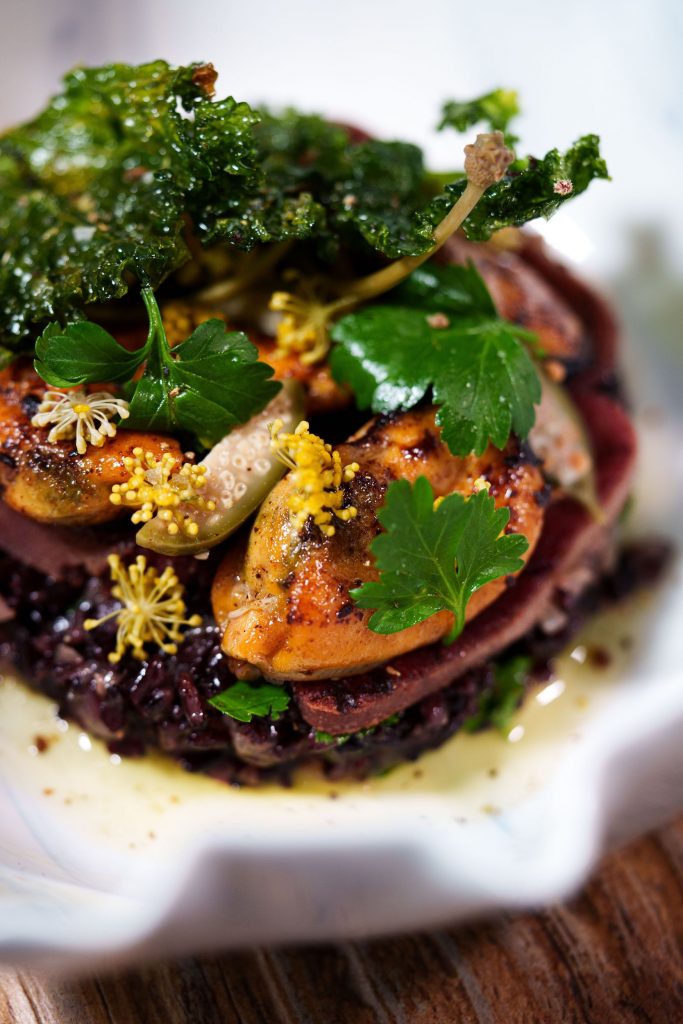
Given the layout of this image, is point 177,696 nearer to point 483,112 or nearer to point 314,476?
point 314,476

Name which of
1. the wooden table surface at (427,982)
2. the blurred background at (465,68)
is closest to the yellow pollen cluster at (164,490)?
the wooden table surface at (427,982)

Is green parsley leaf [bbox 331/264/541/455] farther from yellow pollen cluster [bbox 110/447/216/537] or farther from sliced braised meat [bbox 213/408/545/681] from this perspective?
yellow pollen cluster [bbox 110/447/216/537]

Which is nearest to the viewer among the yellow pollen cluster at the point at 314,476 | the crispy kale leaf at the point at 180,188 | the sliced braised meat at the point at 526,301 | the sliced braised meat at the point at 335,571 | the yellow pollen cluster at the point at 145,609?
the yellow pollen cluster at the point at 314,476

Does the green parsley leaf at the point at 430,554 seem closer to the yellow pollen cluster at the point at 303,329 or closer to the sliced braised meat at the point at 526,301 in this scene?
the yellow pollen cluster at the point at 303,329

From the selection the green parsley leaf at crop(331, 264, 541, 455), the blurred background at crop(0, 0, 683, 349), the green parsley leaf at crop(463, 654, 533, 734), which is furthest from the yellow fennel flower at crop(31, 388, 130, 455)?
the blurred background at crop(0, 0, 683, 349)

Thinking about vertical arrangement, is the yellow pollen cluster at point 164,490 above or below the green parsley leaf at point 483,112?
below
